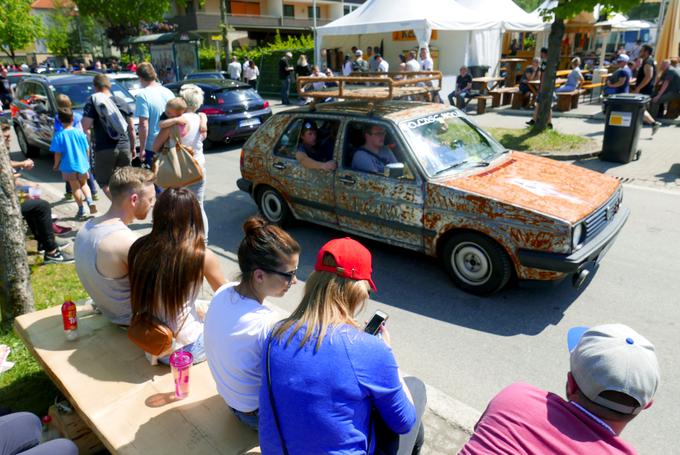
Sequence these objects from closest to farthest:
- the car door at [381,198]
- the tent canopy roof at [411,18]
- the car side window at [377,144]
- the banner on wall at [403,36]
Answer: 1. the car door at [381,198]
2. the car side window at [377,144]
3. the tent canopy roof at [411,18]
4. the banner on wall at [403,36]

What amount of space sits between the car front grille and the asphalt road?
67 cm

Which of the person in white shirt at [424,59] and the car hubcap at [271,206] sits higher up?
the person in white shirt at [424,59]

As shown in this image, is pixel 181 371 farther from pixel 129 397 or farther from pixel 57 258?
pixel 57 258

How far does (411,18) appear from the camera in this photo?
16062 millimetres

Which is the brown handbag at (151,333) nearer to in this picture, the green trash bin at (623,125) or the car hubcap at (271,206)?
the car hubcap at (271,206)

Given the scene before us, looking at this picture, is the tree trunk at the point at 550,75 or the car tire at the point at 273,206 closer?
the car tire at the point at 273,206

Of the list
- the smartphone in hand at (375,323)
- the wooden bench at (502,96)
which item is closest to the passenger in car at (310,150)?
the smartphone in hand at (375,323)

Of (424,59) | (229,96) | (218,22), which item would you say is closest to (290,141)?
(229,96)

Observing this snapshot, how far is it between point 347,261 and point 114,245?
174 cm

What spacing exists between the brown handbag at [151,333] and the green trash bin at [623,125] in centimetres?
947

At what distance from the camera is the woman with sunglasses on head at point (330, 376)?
75.6 inches

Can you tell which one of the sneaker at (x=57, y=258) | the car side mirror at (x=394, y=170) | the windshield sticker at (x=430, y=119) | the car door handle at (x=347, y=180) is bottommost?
the sneaker at (x=57, y=258)

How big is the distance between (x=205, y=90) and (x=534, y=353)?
1069 centimetres

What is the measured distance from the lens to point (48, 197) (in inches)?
343
